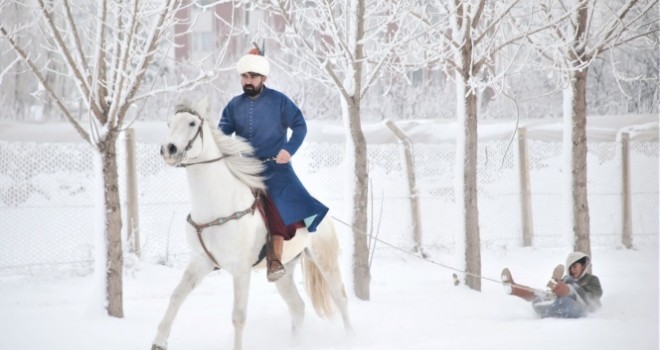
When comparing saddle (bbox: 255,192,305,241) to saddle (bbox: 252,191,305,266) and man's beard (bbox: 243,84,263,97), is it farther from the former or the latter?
man's beard (bbox: 243,84,263,97)

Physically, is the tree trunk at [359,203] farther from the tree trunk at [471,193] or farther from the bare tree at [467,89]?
the tree trunk at [471,193]

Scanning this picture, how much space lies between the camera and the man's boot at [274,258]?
563cm

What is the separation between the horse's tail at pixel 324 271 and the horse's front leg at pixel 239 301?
3.48 ft

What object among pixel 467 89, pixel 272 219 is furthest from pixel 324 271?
pixel 467 89

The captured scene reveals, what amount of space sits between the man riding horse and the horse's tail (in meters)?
0.59

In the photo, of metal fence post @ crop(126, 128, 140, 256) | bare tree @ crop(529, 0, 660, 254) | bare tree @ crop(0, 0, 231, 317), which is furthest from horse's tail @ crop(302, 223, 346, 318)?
bare tree @ crop(529, 0, 660, 254)

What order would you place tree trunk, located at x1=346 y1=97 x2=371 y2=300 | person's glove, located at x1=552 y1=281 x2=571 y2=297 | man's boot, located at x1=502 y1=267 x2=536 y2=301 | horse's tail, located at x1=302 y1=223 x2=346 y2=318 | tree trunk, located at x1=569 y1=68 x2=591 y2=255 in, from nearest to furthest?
horse's tail, located at x1=302 y1=223 x2=346 y2=318 → person's glove, located at x1=552 y1=281 x2=571 y2=297 → man's boot, located at x1=502 y1=267 x2=536 y2=301 → tree trunk, located at x1=346 y1=97 x2=371 y2=300 → tree trunk, located at x1=569 y1=68 x2=591 y2=255

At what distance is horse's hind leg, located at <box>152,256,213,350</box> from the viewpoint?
211 inches

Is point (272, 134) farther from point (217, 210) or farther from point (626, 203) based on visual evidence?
point (626, 203)

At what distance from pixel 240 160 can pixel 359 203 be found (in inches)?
121

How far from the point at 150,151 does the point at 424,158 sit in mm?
5153

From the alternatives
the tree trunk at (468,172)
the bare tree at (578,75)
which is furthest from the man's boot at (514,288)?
the bare tree at (578,75)

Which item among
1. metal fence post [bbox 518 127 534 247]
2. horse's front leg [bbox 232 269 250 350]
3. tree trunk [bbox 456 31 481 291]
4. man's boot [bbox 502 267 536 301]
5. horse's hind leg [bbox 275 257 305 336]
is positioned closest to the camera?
horse's front leg [bbox 232 269 250 350]

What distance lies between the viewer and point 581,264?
7992 mm
